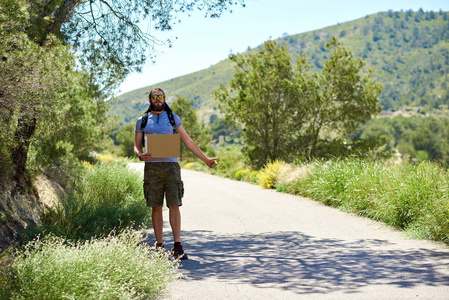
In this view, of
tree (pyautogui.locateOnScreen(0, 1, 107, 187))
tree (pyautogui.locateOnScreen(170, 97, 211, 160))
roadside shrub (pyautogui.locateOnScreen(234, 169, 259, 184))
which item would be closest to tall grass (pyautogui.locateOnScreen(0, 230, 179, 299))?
tree (pyautogui.locateOnScreen(0, 1, 107, 187))

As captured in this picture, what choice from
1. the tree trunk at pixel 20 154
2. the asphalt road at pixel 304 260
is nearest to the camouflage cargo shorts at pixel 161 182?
the asphalt road at pixel 304 260

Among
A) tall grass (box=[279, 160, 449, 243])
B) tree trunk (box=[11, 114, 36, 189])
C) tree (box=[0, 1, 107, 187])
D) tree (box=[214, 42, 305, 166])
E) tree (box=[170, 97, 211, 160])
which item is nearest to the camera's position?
tree (box=[0, 1, 107, 187])

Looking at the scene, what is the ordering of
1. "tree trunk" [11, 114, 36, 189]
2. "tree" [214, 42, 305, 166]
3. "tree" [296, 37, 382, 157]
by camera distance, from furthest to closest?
"tree" [296, 37, 382, 157] < "tree" [214, 42, 305, 166] < "tree trunk" [11, 114, 36, 189]

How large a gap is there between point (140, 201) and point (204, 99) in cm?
18359

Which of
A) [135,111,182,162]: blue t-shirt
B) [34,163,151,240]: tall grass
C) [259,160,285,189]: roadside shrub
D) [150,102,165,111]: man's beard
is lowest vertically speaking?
[259,160,285,189]: roadside shrub

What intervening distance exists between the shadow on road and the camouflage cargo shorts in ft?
2.91

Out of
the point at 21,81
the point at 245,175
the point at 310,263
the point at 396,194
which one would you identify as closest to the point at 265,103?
the point at 245,175

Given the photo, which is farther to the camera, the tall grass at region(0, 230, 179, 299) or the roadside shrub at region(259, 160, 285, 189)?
the roadside shrub at region(259, 160, 285, 189)

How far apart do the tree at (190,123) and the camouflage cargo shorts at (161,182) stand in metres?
40.4

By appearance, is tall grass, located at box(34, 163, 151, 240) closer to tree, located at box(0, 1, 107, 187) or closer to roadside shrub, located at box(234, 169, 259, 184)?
tree, located at box(0, 1, 107, 187)

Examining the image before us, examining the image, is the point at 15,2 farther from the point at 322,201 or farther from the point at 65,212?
the point at 322,201

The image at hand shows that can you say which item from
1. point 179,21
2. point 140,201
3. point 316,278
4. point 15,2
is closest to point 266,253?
point 316,278

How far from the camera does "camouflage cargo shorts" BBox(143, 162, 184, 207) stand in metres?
5.94

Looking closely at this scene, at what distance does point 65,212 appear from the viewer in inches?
301
